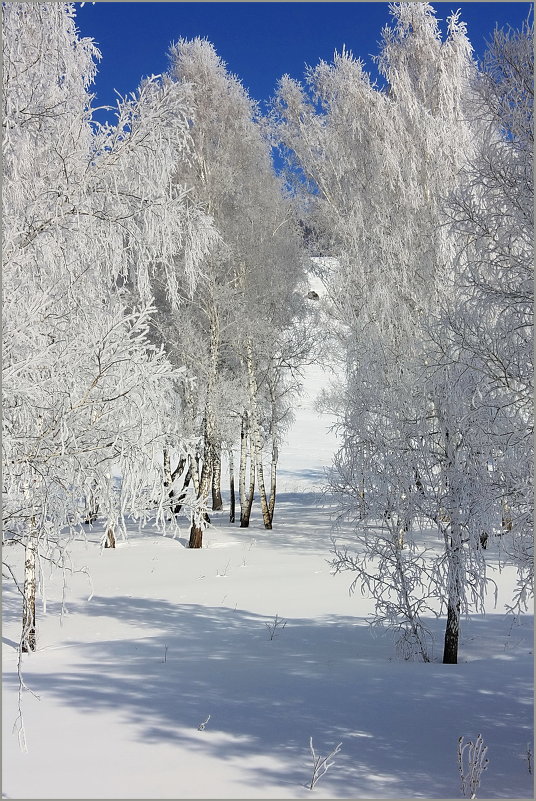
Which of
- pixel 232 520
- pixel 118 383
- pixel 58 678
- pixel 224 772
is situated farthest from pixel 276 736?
pixel 232 520

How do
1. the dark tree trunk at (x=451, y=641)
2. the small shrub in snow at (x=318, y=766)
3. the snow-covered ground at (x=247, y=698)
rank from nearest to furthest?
the small shrub in snow at (x=318, y=766)
the snow-covered ground at (x=247, y=698)
the dark tree trunk at (x=451, y=641)

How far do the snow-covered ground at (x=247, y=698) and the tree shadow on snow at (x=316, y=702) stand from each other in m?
0.02

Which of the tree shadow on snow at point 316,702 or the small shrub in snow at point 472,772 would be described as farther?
the tree shadow on snow at point 316,702

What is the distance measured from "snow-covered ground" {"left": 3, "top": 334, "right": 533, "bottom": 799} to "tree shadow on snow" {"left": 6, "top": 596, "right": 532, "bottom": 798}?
2 cm

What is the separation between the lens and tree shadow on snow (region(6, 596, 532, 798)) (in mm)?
4336

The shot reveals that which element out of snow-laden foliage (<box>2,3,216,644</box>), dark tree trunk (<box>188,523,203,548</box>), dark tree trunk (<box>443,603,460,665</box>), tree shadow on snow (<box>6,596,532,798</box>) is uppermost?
snow-laden foliage (<box>2,3,216,644</box>)

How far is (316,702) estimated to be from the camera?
221 inches

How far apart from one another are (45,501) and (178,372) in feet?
3.57

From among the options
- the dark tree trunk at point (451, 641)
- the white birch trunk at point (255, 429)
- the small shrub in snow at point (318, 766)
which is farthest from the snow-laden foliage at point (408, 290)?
the white birch trunk at point (255, 429)

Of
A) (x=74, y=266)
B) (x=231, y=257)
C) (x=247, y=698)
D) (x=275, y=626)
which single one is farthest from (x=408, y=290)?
(x=74, y=266)

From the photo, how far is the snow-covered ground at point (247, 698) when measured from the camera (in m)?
4.04

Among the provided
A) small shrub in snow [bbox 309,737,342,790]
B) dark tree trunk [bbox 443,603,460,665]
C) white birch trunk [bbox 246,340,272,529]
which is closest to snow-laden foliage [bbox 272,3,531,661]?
dark tree trunk [bbox 443,603,460,665]

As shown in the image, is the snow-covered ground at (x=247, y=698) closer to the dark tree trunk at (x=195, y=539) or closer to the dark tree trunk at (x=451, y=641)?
the dark tree trunk at (x=451, y=641)

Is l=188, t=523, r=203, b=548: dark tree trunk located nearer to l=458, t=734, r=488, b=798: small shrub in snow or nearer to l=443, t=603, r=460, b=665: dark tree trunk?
l=443, t=603, r=460, b=665: dark tree trunk
